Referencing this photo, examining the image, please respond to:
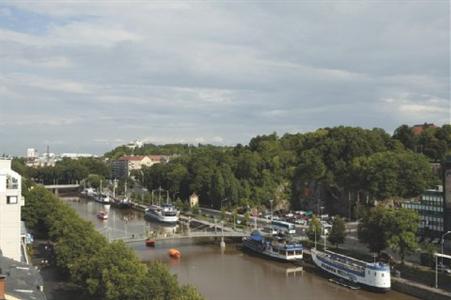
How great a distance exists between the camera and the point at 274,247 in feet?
155

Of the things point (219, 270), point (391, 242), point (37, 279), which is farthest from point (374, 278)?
point (37, 279)

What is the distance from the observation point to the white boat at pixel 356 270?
35.5 m

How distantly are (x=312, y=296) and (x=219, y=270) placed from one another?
9.54 meters

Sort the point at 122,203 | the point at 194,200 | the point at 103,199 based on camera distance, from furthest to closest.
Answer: the point at 103,199 < the point at 122,203 < the point at 194,200

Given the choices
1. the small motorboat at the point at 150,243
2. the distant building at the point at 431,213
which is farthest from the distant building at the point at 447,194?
the small motorboat at the point at 150,243

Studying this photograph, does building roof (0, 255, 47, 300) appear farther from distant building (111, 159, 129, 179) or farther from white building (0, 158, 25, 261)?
distant building (111, 159, 129, 179)

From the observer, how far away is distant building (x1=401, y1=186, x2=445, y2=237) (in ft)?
153

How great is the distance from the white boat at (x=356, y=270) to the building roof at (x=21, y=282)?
21.2 meters

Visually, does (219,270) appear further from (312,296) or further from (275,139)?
(275,139)

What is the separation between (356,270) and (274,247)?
10454 millimetres

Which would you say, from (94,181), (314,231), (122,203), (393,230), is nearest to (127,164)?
(94,181)

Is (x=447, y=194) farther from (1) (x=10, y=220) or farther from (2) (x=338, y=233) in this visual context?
(1) (x=10, y=220)

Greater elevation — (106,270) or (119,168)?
(119,168)

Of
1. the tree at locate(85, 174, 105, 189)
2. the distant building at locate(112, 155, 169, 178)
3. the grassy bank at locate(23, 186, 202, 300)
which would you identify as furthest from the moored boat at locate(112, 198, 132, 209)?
the distant building at locate(112, 155, 169, 178)
